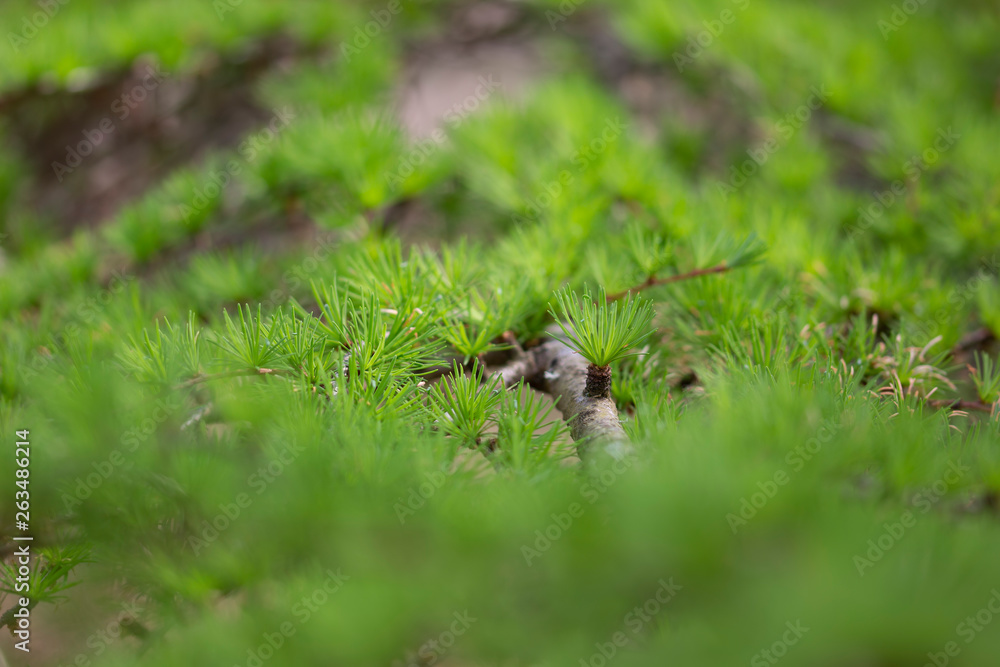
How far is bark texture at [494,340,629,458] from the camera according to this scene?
386mm

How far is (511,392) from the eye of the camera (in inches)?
17.0

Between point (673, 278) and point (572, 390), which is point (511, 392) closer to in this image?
point (572, 390)

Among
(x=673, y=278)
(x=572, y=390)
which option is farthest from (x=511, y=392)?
(x=673, y=278)

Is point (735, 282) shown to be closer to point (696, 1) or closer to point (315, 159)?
point (315, 159)

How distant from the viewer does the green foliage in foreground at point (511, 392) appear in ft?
0.86

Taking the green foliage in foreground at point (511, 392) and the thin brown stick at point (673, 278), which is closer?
the green foliage in foreground at point (511, 392)

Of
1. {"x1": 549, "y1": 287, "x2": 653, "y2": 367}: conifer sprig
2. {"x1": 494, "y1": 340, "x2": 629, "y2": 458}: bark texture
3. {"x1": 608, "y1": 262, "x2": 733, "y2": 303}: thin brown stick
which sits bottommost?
{"x1": 494, "y1": 340, "x2": 629, "y2": 458}: bark texture

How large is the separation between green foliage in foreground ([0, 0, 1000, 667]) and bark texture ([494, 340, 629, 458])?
0.02 meters

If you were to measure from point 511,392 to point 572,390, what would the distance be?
0.16 ft

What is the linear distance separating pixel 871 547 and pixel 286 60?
102 cm

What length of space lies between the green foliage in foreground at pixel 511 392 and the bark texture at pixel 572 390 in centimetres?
2

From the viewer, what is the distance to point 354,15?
1089mm

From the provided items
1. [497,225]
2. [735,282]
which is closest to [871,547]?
[735,282]

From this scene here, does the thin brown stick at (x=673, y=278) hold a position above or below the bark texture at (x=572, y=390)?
above
